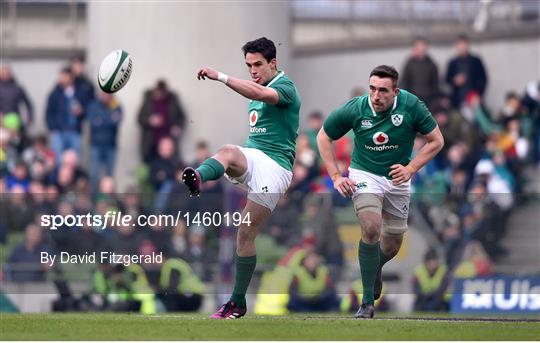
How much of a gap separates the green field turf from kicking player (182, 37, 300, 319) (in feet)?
1.96

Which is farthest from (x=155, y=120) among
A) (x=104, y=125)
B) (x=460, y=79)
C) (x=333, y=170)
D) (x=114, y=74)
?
(x=333, y=170)

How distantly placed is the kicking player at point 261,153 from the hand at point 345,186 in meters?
0.48

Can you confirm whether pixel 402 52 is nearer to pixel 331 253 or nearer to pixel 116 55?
pixel 331 253

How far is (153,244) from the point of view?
20.3m

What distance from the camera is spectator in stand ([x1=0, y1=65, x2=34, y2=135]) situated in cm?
2742

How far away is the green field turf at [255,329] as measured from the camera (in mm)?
14525

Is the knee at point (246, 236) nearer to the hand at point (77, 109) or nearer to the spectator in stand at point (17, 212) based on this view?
the spectator in stand at point (17, 212)

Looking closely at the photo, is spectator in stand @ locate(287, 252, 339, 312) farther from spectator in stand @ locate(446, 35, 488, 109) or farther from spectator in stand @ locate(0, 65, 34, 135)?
spectator in stand @ locate(0, 65, 34, 135)

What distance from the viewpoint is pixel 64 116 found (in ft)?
89.6

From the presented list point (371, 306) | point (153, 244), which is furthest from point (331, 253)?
point (371, 306)

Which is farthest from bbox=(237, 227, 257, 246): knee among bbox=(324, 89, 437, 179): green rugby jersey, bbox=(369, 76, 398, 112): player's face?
bbox=(369, 76, 398, 112): player's face

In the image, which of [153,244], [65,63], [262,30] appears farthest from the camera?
[65,63]

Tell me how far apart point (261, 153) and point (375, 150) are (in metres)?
1.23

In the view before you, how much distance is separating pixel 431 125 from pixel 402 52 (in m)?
12.5
